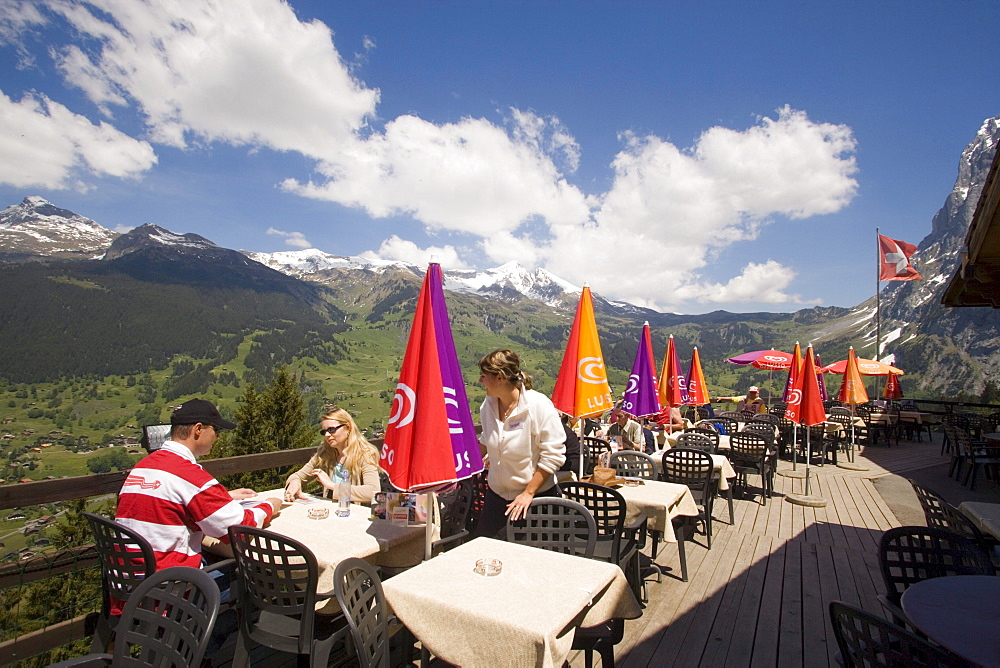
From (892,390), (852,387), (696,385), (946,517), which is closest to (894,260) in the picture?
(892,390)

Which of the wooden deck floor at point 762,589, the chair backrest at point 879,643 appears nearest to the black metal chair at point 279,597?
the wooden deck floor at point 762,589

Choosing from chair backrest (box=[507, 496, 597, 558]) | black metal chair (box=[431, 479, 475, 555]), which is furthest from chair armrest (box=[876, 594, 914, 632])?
black metal chair (box=[431, 479, 475, 555])

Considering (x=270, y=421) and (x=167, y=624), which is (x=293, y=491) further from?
(x=270, y=421)

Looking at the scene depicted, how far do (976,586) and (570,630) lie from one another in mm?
1943

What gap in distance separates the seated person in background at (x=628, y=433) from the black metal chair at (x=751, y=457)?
1790 millimetres

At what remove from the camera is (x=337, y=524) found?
3.38 metres

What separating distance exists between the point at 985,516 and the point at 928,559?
160 centimetres

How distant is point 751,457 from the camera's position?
25.1 ft

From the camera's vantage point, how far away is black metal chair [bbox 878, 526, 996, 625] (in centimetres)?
268

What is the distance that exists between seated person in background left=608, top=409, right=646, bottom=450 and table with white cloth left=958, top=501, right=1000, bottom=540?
11.2 feet

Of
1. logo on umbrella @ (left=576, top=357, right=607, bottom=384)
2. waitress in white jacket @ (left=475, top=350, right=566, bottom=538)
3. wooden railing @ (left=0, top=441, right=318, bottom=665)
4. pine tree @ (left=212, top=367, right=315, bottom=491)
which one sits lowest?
pine tree @ (left=212, top=367, right=315, bottom=491)

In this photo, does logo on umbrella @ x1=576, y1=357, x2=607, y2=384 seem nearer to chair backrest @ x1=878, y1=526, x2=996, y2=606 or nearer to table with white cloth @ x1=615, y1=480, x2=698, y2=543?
table with white cloth @ x1=615, y1=480, x2=698, y2=543

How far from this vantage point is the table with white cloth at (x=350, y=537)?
2.81m

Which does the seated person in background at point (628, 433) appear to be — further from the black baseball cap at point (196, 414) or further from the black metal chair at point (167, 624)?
the black metal chair at point (167, 624)
